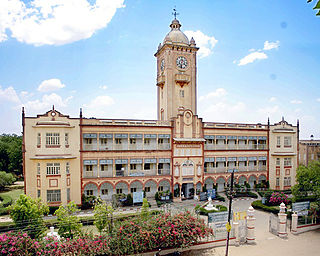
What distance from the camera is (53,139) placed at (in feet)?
89.8

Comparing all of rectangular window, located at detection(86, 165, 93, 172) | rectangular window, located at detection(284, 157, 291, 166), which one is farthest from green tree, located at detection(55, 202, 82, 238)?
rectangular window, located at detection(284, 157, 291, 166)

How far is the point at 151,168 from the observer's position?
3189cm

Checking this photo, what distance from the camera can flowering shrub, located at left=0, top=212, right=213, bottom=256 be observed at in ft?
44.4

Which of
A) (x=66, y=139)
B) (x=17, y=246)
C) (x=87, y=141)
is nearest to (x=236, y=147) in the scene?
(x=87, y=141)

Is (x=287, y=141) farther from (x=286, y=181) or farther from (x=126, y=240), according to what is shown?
(x=126, y=240)

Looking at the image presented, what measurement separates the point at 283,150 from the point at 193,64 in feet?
59.6

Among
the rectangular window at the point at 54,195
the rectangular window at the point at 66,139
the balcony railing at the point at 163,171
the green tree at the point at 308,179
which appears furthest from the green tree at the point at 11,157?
the green tree at the point at 308,179

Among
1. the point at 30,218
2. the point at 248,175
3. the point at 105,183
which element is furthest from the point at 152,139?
the point at 30,218

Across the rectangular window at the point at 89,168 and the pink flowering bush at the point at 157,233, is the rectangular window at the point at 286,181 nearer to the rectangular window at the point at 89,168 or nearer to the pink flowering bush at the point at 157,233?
the pink flowering bush at the point at 157,233

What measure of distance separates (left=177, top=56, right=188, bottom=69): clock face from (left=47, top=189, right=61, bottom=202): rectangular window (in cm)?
2240

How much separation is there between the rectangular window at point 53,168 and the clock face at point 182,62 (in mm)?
20629

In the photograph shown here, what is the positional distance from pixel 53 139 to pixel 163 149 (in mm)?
12729

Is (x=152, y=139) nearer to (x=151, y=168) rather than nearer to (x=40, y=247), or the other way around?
(x=151, y=168)

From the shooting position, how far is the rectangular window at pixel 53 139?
2716 centimetres
